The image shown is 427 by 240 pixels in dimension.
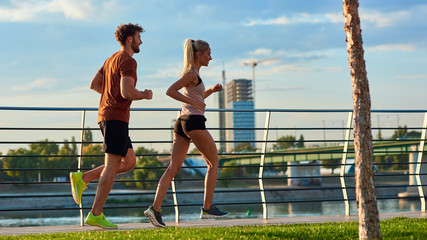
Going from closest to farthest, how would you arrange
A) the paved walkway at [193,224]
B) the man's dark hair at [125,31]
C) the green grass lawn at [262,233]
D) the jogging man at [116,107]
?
the green grass lawn at [262,233] < the jogging man at [116,107] < the man's dark hair at [125,31] < the paved walkway at [193,224]

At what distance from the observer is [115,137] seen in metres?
5.42

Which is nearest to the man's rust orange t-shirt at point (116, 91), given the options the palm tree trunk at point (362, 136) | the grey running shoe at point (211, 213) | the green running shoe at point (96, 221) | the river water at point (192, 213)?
the green running shoe at point (96, 221)

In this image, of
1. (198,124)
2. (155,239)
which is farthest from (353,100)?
(155,239)

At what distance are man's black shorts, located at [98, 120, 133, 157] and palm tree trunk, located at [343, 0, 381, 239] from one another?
218 cm

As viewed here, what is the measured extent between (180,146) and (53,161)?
253ft

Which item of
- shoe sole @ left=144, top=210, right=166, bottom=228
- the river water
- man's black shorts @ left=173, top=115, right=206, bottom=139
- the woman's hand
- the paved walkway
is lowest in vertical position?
the river water

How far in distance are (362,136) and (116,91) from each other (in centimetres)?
235

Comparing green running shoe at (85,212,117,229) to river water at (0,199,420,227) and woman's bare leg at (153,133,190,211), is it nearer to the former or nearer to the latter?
woman's bare leg at (153,133,190,211)

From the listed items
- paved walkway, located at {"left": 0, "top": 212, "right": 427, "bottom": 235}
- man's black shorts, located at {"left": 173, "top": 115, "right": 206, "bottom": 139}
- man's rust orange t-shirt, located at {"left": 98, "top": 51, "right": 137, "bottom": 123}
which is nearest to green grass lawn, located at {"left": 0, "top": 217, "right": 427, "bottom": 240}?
paved walkway, located at {"left": 0, "top": 212, "right": 427, "bottom": 235}

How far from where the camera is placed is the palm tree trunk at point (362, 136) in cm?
457

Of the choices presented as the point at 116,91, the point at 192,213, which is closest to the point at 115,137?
the point at 116,91

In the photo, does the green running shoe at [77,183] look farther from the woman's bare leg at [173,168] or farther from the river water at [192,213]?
the river water at [192,213]

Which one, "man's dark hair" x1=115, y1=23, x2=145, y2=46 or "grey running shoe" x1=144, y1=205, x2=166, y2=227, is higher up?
"man's dark hair" x1=115, y1=23, x2=145, y2=46

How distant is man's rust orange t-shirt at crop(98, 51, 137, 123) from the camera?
17.8 feet
